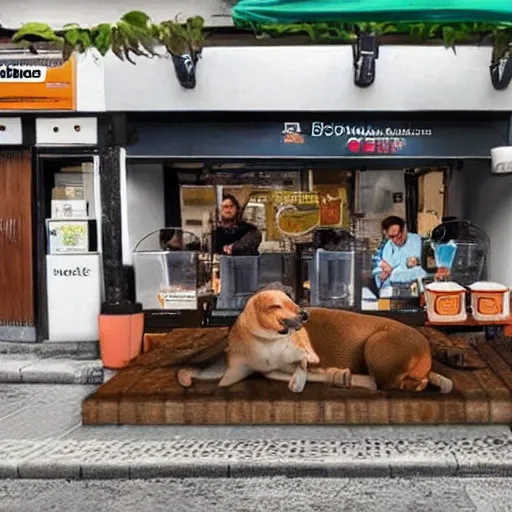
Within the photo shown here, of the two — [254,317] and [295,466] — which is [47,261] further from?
[295,466]

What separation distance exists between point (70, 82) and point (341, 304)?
14.2 ft

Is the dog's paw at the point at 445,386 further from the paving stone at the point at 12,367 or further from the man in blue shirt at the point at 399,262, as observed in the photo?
the paving stone at the point at 12,367

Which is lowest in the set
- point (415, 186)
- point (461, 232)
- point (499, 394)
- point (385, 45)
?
point (499, 394)

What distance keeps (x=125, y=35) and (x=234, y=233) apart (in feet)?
10.1

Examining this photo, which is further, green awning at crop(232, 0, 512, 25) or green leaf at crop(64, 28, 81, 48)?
green leaf at crop(64, 28, 81, 48)

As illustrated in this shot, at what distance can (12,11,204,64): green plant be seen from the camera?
20.5 ft

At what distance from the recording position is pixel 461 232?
8500mm

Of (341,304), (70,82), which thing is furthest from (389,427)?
(70,82)

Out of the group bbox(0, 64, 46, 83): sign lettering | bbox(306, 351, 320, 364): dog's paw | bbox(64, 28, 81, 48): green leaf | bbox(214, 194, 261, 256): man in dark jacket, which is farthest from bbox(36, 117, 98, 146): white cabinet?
bbox(306, 351, 320, 364): dog's paw

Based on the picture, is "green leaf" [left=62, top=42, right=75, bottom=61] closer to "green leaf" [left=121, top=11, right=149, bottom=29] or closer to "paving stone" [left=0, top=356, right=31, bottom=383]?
"green leaf" [left=121, top=11, right=149, bottom=29]

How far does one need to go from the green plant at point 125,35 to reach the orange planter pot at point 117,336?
2.84m

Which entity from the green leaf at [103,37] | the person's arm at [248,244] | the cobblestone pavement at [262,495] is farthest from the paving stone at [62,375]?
the green leaf at [103,37]

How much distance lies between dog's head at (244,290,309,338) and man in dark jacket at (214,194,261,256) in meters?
3.05

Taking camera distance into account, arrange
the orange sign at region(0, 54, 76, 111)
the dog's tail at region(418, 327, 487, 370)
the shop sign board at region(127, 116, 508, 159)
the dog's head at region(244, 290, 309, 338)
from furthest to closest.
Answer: the shop sign board at region(127, 116, 508, 159) < the orange sign at region(0, 54, 76, 111) < the dog's tail at region(418, 327, 487, 370) < the dog's head at region(244, 290, 309, 338)
